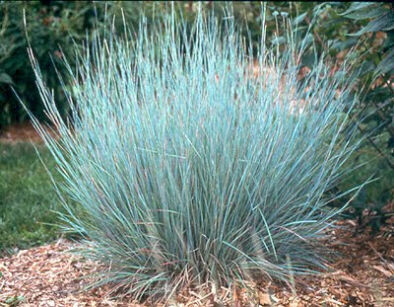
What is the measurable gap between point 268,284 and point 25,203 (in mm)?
2264

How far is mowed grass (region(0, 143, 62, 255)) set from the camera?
3.94 metres

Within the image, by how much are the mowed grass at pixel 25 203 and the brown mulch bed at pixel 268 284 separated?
21 cm

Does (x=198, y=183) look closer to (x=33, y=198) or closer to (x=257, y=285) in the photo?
(x=257, y=285)

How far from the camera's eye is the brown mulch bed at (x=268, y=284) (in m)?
2.77

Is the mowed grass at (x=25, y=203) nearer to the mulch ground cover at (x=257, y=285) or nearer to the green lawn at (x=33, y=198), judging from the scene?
the green lawn at (x=33, y=198)

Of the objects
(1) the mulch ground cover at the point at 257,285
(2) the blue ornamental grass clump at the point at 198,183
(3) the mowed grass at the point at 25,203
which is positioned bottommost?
(3) the mowed grass at the point at 25,203

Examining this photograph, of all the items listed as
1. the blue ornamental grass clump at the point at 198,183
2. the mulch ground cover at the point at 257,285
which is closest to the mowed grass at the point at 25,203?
the mulch ground cover at the point at 257,285

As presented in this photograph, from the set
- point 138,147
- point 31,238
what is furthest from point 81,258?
point 138,147

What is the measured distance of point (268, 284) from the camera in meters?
2.85

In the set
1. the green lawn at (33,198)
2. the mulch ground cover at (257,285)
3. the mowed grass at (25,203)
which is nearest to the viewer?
the mulch ground cover at (257,285)

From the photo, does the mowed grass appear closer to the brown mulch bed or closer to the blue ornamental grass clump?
the brown mulch bed

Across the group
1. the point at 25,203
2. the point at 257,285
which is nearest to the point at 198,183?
the point at 257,285

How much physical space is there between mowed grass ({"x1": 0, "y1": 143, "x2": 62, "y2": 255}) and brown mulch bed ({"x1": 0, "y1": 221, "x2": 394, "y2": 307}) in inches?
8.3

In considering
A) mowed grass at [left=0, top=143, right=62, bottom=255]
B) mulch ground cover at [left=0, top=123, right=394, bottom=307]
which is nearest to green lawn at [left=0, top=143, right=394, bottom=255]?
mowed grass at [left=0, top=143, right=62, bottom=255]
